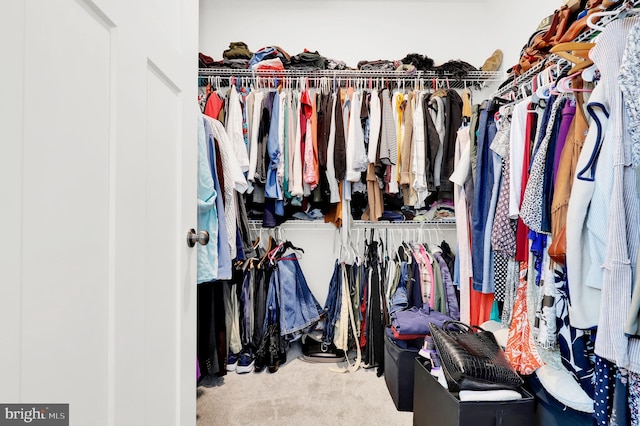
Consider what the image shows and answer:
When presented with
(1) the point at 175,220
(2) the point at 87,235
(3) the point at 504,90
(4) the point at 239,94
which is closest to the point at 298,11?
(4) the point at 239,94

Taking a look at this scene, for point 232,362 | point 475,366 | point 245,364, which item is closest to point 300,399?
point 245,364

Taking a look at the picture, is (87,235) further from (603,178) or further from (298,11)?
(298,11)

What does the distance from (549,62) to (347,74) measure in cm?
128

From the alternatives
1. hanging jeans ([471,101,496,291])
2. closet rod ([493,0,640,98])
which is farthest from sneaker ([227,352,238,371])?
closet rod ([493,0,640,98])

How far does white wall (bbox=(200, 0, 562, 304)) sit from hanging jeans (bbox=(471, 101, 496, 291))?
2.81 ft

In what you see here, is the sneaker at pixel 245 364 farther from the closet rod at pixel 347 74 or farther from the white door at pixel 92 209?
the closet rod at pixel 347 74

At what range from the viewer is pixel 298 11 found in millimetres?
2529

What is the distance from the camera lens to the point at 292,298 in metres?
2.21

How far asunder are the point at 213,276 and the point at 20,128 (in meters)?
1.03

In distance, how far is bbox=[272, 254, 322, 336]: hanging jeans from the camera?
2.18 m

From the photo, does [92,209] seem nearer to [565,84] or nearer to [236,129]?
[565,84]

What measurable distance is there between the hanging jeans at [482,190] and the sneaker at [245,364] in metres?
1.53

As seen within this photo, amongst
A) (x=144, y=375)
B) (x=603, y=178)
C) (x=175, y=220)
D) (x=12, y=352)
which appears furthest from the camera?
(x=603, y=178)

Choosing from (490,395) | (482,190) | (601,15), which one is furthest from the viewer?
(482,190)
